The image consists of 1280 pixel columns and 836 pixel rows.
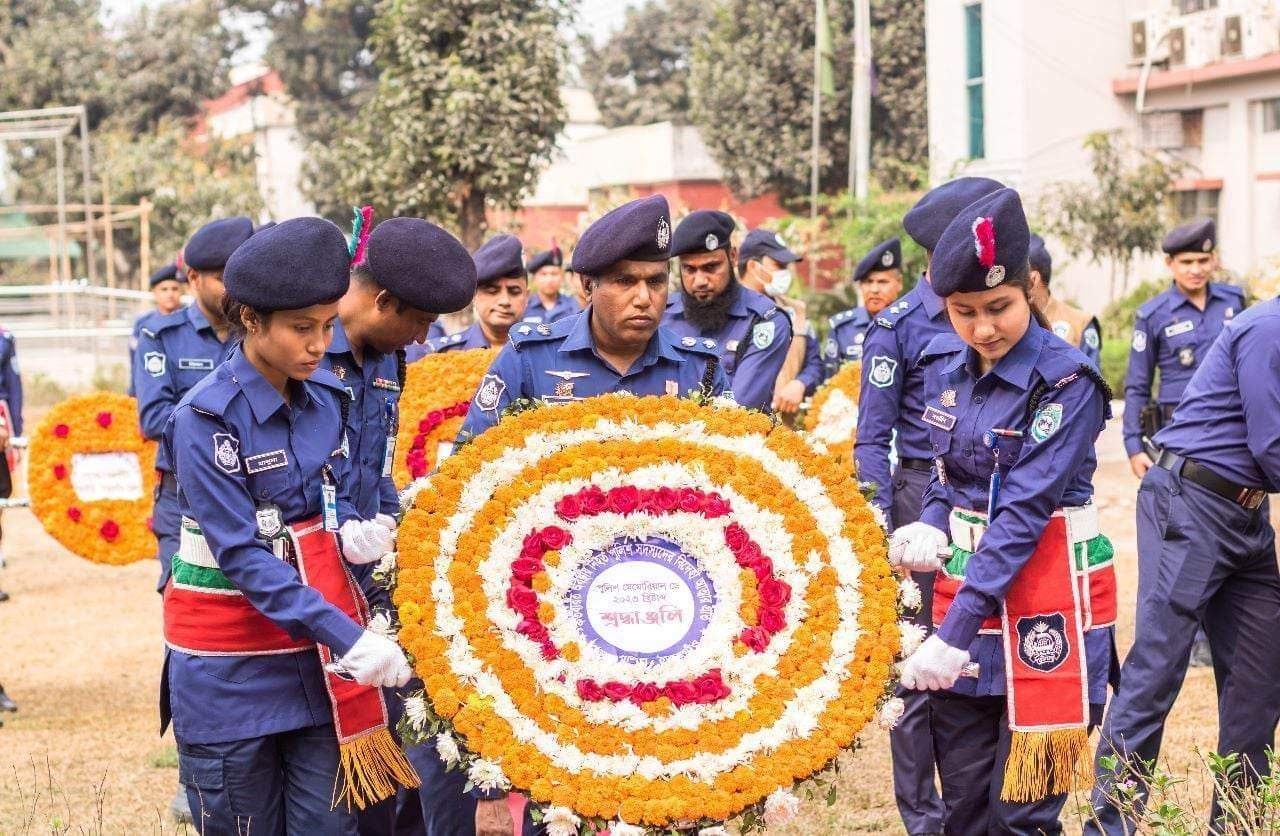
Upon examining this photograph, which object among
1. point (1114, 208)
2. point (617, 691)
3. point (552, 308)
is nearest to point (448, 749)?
point (617, 691)

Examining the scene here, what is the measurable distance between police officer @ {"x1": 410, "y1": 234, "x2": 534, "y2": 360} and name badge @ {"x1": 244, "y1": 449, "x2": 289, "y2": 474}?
3.18 metres

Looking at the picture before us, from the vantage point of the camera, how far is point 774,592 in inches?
159

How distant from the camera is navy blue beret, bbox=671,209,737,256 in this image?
7.50 m

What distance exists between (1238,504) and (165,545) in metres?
4.67

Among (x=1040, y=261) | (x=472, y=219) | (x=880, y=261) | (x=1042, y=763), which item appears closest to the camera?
(x=1042, y=763)

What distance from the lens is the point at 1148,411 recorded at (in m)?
10.4

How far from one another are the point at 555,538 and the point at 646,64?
4823 centimetres

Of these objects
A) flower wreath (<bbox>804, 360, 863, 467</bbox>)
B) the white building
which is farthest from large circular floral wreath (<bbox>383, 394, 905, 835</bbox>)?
the white building

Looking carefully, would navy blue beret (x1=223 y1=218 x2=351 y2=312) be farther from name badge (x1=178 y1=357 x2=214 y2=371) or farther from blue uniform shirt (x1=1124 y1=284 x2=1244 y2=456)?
blue uniform shirt (x1=1124 y1=284 x2=1244 y2=456)

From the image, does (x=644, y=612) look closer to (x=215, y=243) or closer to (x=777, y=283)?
(x=215, y=243)

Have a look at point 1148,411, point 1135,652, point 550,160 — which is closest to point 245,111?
point 550,160

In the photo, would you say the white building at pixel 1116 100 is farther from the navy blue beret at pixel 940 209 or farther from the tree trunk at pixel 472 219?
the navy blue beret at pixel 940 209

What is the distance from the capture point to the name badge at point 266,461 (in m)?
4.02

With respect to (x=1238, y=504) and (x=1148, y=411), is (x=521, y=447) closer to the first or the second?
(x=1238, y=504)
